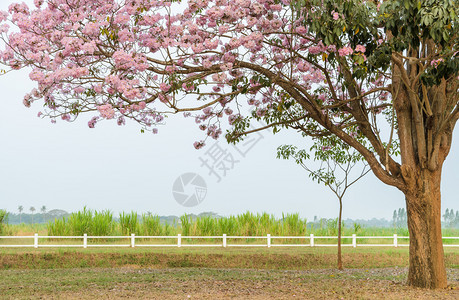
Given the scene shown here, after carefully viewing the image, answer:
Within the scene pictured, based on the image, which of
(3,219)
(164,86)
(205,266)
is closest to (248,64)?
(164,86)

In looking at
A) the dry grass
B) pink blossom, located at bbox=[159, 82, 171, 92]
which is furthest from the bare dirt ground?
pink blossom, located at bbox=[159, 82, 171, 92]

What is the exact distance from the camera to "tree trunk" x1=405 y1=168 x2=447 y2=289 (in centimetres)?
891

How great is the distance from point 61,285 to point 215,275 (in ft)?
11.5

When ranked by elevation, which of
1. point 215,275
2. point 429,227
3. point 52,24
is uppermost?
point 52,24

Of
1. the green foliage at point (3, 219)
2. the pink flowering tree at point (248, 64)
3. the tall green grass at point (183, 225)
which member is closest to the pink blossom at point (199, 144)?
the pink flowering tree at point (248, 64)

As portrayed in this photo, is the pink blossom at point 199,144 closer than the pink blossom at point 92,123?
No

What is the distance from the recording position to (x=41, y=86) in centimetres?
771

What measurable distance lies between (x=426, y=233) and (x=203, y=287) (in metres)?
4.32

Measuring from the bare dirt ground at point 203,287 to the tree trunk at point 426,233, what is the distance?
291 millimetres

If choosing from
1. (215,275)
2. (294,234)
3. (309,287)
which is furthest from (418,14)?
(294,234)

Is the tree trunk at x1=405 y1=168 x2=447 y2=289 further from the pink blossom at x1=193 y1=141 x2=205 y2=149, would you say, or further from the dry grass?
the pink blossom at x1=193 y1=141 x2=205 y2=149

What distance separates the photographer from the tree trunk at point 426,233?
29.2ft

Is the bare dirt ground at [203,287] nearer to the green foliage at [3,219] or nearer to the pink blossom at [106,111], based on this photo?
the pink blossom at [106,111]

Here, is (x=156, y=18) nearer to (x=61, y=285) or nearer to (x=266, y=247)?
(x=61, y=285)
